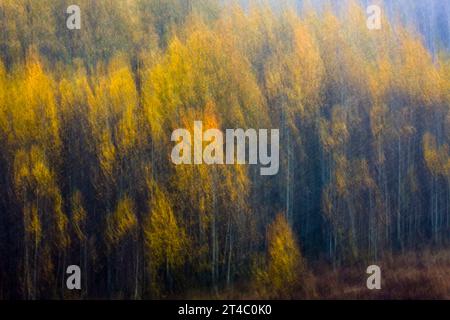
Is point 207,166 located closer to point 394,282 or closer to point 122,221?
point 122,221

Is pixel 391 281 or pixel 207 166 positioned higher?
pixel 207 166

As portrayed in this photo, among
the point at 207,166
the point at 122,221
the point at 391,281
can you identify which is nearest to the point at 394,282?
the point at 391,281

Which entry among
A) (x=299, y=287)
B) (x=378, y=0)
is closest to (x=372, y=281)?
(x=299, y=287)

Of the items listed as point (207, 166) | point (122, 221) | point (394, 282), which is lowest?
point (394, 282)

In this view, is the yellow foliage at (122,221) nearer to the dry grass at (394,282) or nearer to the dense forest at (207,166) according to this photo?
the dense forest at (207,166)

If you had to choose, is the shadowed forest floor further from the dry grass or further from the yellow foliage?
the yellow foliage

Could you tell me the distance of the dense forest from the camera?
216 inches

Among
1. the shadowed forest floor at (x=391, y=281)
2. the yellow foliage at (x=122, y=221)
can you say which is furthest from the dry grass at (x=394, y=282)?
the yellow foliage at (x=122, y=221)

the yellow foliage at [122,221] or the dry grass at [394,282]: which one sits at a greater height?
the yellow foliage at [122,221]

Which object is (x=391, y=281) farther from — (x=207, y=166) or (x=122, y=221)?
(x=122, y=221)

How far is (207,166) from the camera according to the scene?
18.1ft

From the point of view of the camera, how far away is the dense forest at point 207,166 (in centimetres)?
548

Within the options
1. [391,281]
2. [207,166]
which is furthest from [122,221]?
[391,281]

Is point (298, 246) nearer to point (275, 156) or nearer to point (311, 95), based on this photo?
point (275, 156)
